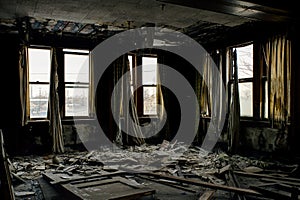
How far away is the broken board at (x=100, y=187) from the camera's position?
12.9 ft

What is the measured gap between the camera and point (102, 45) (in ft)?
27.6

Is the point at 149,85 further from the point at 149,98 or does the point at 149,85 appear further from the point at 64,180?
the point at 64,180

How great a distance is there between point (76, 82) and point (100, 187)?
14.3 ft

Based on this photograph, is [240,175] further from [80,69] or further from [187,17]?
[80,69]

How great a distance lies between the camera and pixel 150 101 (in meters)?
9.37

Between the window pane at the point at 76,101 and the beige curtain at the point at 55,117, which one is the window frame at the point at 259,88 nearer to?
the window pane at the point at 76,101

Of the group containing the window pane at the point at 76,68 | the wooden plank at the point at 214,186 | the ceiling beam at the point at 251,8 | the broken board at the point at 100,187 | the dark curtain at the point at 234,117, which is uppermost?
the ceiling beam at the point at 251,8

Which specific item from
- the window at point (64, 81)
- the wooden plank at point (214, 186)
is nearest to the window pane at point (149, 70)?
the window at point (64, 81)

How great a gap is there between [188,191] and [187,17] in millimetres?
3638

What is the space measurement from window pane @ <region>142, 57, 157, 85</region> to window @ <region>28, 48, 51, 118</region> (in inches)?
117

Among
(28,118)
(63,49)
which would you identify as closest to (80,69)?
(63,49)

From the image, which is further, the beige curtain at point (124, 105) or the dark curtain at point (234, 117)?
the beige curtain at point (124, 105)

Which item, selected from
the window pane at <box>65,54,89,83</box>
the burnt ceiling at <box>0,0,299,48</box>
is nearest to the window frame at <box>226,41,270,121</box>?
the burnt ceiling at <box>0,0,299,48</box>

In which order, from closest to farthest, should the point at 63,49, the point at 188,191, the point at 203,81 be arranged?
the point at 188,191 → the point at 63,49 → the point at 203,81
